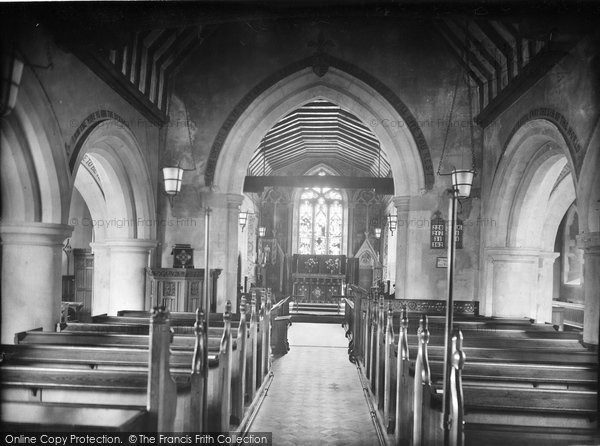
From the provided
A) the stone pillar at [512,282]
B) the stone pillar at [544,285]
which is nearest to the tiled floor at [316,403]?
the stone pillar at [512,282]

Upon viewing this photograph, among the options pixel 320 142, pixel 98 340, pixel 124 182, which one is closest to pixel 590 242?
pixel 98 340

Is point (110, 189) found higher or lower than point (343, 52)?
lower

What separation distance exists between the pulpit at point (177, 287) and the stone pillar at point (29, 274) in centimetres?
260

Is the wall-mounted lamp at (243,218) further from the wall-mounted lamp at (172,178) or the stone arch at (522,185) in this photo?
the wall-mounted lamp at (172,178)

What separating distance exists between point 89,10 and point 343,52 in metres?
6.51

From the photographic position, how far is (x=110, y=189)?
8391 millimetres

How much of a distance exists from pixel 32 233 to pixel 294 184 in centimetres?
705

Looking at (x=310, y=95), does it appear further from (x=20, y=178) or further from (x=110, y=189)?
(x=20, y=178)

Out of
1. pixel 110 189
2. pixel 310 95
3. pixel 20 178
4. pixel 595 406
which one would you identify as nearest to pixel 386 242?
pixel 310 95

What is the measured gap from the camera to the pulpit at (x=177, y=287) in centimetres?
823

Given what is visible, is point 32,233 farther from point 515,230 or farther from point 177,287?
point 515,230

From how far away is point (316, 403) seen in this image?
580 cm

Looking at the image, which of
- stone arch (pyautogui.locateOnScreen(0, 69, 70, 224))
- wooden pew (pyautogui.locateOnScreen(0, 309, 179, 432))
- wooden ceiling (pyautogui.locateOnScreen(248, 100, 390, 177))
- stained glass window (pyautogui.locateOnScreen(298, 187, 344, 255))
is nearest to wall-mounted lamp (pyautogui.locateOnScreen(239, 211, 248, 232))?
wooden ceiling (pyautogui.locateOnScreen(248, 100, 390, 177))

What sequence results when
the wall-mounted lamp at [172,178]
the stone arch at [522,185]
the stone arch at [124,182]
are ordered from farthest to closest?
the stone arch at [124,182], the stone arch at [522,185], the wall-mounted lamp at [172,178]
